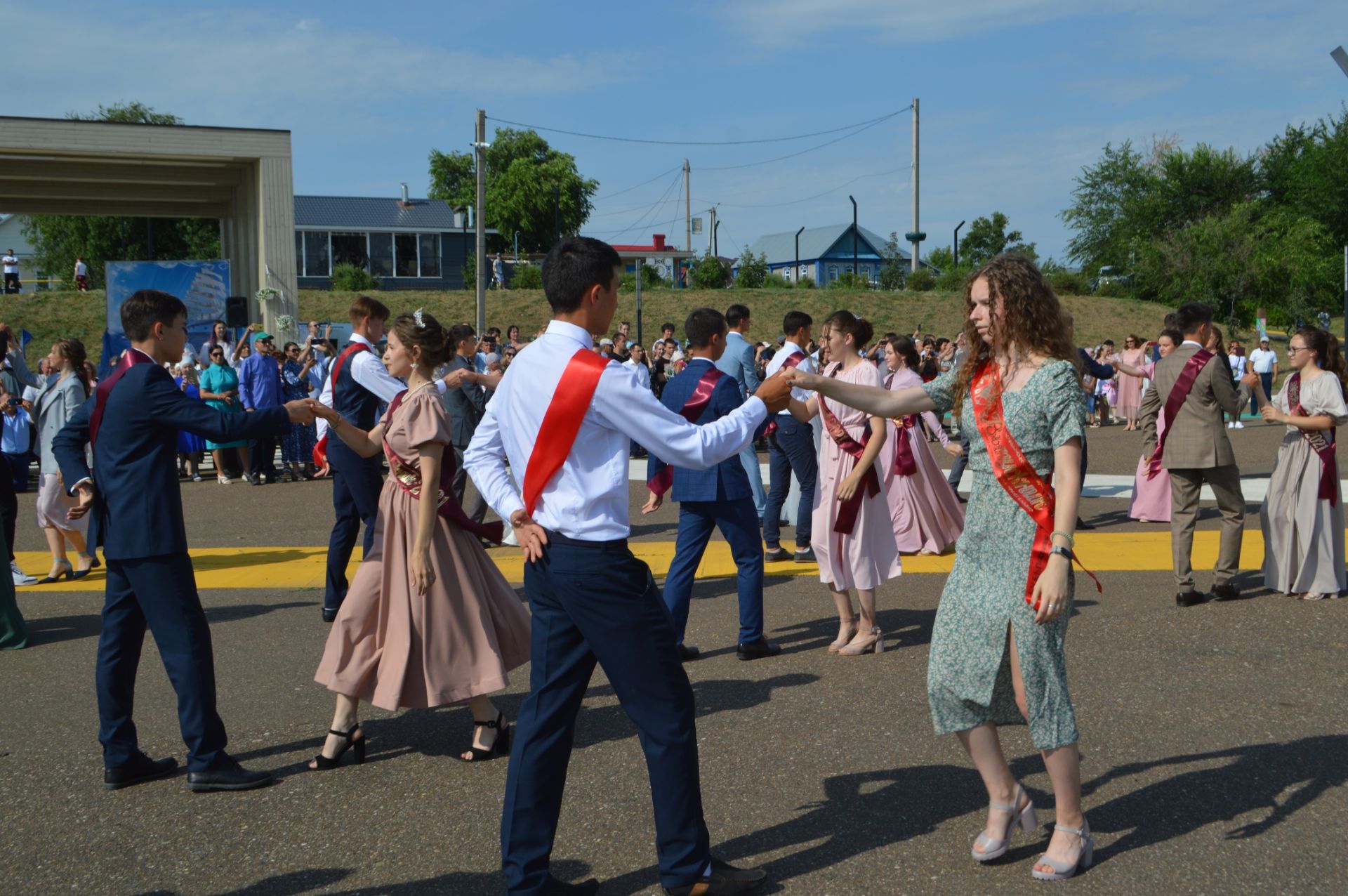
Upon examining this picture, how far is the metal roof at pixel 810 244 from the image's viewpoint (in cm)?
10581

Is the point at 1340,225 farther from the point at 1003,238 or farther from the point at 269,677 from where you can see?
the point at 269,677

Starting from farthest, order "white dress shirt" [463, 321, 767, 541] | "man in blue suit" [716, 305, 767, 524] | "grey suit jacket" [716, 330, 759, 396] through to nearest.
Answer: "grey suit jacket" [716, 330, 759, 396], "man in blue suit" [716, 305, 767, 524], "white dress shirt" [463, 321, 767, 541]

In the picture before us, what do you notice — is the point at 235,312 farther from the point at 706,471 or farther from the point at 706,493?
the point at 706,493

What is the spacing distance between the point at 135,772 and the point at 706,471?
3097mm

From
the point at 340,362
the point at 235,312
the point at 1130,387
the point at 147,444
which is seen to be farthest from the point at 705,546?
the point at 235,312

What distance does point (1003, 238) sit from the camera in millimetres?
71312

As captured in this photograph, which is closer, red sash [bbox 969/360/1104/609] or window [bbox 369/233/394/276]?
red sash [bbox 969/360/1104/609]

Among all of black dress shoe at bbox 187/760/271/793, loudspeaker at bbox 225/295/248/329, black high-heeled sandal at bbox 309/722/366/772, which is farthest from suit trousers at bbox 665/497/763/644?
loudspeaker at bbox 225/295/248/329

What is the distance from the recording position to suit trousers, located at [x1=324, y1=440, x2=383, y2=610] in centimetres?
721

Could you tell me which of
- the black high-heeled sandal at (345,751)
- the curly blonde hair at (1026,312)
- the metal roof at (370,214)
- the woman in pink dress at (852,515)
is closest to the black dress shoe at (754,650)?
the woman in pink dress at (852,515)

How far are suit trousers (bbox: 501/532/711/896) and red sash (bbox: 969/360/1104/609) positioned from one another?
1169 millimetres

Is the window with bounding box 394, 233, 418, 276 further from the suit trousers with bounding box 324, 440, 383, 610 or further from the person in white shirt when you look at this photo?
the person in white shirt

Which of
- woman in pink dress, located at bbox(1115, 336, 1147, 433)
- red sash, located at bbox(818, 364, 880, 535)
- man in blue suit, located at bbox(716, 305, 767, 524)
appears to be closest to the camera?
red sash, located at bbox(818, 364, 880, 535)

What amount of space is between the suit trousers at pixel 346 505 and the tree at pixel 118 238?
59784mm
